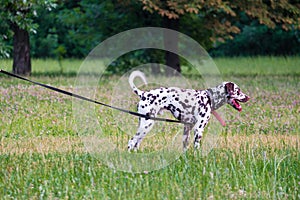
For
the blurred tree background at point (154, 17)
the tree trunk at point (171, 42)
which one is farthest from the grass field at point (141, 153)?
the tree trunk at point (171, 42)

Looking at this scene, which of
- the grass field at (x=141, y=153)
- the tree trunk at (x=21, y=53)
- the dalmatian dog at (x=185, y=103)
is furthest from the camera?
the tree trunk at (x=21, y=53)

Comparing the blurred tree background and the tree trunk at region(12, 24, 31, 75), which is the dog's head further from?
the tree trunk at region(12, 24, 31, 75)

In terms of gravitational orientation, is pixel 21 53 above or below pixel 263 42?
below

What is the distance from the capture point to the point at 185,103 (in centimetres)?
787

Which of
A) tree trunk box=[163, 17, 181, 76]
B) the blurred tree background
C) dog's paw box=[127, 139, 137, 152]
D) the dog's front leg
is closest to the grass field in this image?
dog's paw box=[127, 139, 137, 152]

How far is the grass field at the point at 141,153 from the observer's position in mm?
6406

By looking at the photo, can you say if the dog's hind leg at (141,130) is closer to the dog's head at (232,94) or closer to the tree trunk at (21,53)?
the dog's head at (232,94)

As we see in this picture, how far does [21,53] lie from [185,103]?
17137mm

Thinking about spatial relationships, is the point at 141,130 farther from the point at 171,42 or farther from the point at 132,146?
the point at 171,42

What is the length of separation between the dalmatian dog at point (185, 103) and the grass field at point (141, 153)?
0.28m

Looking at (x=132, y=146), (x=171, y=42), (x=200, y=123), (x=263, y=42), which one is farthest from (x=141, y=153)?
(x=263, y=42)

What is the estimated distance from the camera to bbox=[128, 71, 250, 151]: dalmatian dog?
7.79m

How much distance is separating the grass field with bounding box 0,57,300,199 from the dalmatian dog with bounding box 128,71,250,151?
28 cm

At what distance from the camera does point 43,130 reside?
1085cm
